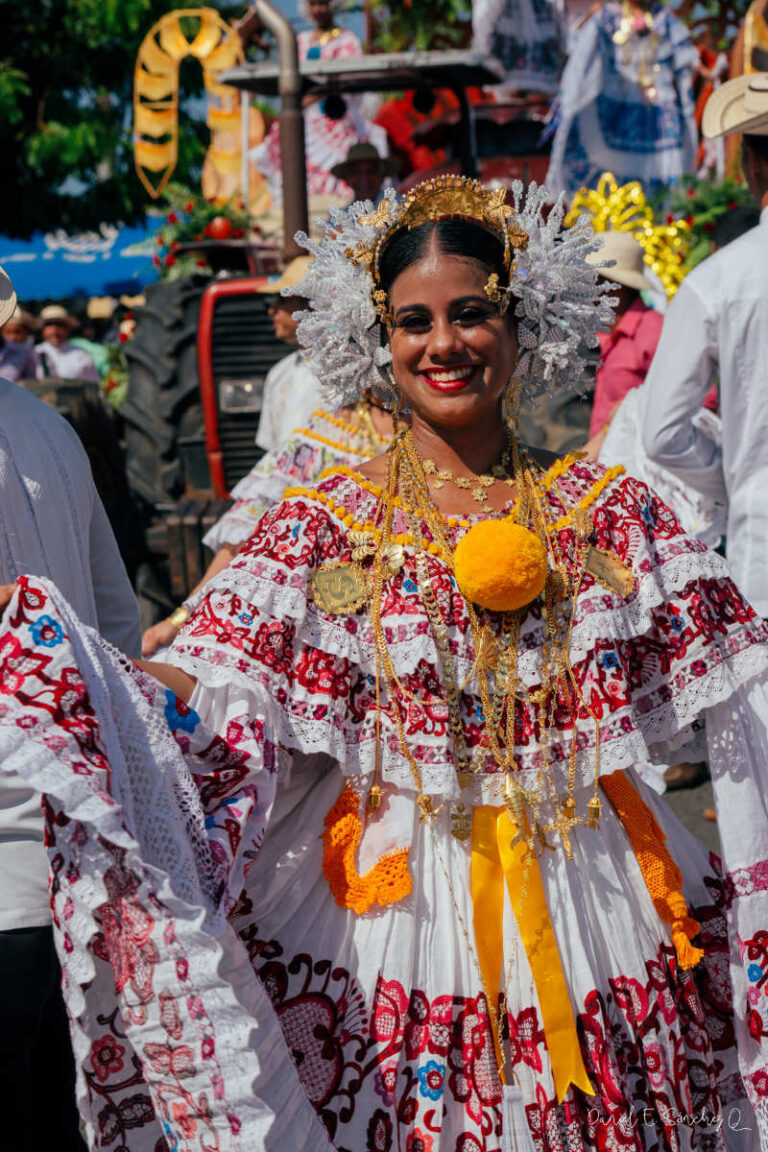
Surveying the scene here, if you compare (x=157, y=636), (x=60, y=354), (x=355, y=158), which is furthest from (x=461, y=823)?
(x=60, y=354)

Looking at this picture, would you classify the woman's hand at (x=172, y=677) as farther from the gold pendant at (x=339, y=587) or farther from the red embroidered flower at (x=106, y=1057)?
the red embroidered flower at (x=106, y=1057)

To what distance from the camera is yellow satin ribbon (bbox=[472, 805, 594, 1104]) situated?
2.47 meters

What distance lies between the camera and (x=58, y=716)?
215 cm

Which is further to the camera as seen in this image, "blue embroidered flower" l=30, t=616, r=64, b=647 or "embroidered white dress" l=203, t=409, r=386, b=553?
"embroidered white dress" l=203, t=409, r=386, b=553

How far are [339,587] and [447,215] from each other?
0.81 m

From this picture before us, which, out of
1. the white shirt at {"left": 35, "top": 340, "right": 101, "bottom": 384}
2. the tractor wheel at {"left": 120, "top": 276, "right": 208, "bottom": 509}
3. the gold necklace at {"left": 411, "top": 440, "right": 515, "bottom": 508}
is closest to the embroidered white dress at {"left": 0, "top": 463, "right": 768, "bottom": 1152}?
the gold necklace at {"left": 411, "top": 440, "right": 515, "bottom": 508}

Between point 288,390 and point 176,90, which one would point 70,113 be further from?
A: point 288,390

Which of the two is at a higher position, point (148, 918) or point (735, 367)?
point (735, 367)

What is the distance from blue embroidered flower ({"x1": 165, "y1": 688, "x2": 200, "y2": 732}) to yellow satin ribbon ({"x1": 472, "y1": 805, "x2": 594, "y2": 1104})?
574mm

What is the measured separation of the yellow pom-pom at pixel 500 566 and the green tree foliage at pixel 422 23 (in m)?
14.6

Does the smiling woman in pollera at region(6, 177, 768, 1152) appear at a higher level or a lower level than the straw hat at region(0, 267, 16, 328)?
lower

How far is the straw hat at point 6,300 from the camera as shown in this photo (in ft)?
9.41

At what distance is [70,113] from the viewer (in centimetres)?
2473

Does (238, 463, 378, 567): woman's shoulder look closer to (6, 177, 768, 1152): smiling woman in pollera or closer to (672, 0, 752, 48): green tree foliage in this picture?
(6, 177, 768, 1152): smiling woman in pollera
